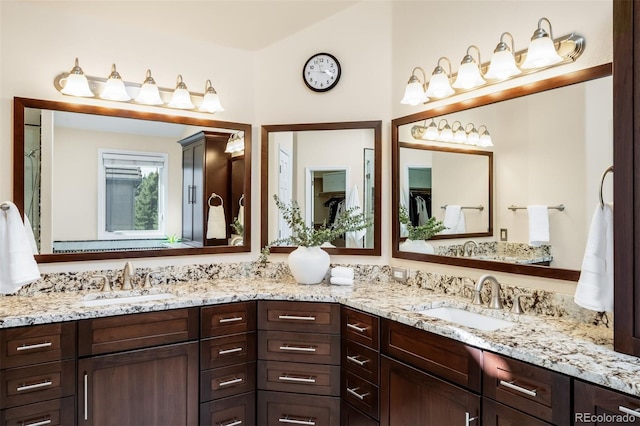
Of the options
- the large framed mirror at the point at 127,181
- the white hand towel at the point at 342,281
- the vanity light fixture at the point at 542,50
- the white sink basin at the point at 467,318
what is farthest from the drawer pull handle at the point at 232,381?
the vanity light fixture at the point at 542,50

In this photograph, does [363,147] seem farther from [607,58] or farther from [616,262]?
[616,262]

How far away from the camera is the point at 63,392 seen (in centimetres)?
184

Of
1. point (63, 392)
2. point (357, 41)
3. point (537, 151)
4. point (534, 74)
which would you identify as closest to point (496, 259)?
point (537, 151)

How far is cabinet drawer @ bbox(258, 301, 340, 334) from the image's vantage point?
7.28 ft

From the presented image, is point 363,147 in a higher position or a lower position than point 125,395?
higher

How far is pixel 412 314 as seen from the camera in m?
1.86

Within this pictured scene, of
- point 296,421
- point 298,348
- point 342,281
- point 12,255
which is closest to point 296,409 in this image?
point 296,421

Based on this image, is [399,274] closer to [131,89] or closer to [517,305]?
[517,305]

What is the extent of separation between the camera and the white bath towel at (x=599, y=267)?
56.9 inches

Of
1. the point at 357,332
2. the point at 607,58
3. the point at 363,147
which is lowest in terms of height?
the point at 357,332

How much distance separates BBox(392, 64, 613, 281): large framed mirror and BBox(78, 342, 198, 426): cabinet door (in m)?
1.54

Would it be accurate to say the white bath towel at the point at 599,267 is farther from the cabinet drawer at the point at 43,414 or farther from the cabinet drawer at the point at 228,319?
the cabinet drawer at the point at 43,414

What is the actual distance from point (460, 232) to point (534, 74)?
34.6 inches

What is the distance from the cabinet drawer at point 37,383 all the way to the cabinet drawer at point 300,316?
941 millimetres
